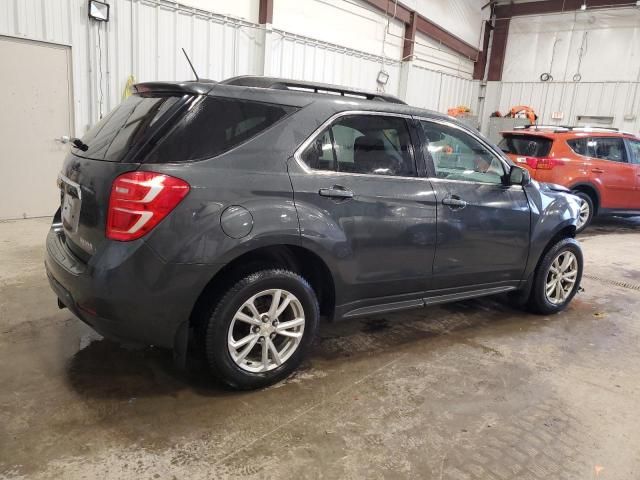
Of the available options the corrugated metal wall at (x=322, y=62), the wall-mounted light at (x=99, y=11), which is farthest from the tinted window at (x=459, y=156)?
the corrugated metal wall at (x=322, y=62)

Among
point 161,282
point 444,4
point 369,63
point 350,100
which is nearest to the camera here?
point 161,282

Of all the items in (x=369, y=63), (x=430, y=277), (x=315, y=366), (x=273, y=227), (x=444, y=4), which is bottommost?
(x=315, y=366)

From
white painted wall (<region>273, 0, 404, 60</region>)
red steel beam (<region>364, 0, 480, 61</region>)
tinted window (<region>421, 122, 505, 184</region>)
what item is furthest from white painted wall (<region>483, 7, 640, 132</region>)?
tinted window (<region>421, 122, 505, 184</region>)

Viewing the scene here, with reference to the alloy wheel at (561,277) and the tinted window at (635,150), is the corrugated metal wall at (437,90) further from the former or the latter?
the alloy wheel at (561,277)

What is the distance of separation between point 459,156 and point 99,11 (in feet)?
17.0

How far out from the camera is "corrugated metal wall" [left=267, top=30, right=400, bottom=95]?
28.1 feet

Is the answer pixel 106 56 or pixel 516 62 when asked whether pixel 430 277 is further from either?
pixel 516 62

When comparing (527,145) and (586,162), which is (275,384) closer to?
(527,145)

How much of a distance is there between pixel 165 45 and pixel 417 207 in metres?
5.46

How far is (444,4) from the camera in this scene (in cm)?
1254

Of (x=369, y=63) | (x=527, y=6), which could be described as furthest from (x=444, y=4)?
(x=369, y=63)

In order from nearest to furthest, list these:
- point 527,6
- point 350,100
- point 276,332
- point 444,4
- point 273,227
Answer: point 273,227, point 276,332, point 350,100, point 444,4, point 527,6

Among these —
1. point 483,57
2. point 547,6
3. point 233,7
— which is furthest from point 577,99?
point 233,7

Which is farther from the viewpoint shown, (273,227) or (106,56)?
(106,56)
